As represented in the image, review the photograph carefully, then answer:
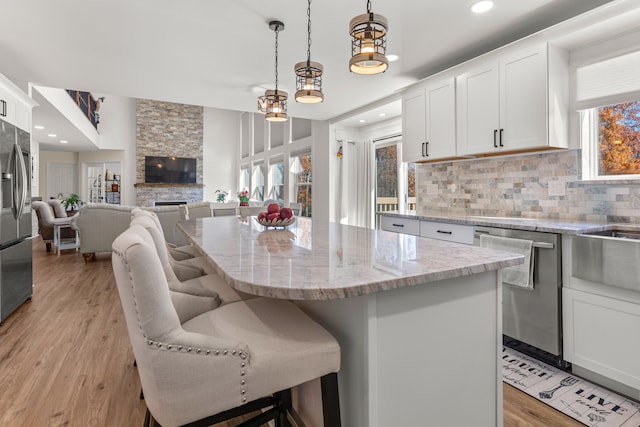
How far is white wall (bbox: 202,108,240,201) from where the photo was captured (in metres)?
11.7

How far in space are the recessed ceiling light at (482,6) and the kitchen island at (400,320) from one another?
2068mm

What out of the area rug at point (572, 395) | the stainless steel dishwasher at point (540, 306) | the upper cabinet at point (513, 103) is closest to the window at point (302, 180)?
the upper cabinet at point (513, 103)

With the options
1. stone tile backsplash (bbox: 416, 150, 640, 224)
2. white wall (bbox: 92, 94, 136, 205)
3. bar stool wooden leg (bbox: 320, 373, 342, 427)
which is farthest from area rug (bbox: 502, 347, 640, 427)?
white wall (bbox: 92, 94, 136, 205)

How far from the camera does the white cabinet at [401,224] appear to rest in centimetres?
334

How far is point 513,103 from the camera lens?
2760 mm

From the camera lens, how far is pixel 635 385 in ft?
5.74

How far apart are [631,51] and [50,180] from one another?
13.3m

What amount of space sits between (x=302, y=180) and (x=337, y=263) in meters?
6.57

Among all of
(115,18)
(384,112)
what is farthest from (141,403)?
(384,112)

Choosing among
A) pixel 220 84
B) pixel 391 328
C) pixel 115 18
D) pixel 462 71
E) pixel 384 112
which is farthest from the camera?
pixel 384 112

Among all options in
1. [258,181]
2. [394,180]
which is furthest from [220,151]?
[394,180]

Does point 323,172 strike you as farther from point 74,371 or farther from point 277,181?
point 74,371

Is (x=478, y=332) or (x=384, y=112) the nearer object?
(x=478, y=332)

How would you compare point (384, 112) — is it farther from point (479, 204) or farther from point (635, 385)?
point (635, 385)
